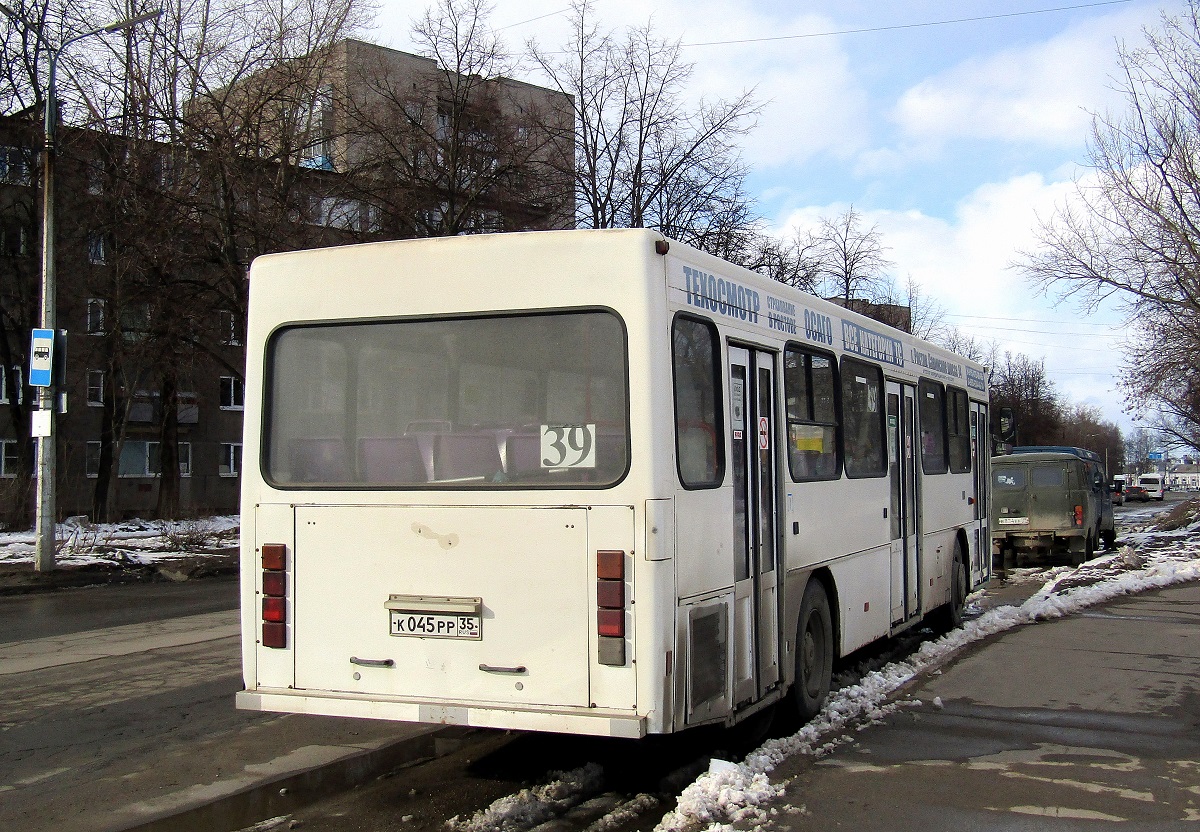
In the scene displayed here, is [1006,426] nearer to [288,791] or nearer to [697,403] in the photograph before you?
[697,403]

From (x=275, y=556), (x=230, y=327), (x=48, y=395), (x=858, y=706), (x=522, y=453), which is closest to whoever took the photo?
(x=522, y=453)

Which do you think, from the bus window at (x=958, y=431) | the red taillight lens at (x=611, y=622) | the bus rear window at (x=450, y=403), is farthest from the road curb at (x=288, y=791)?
the bus window at (x=958, y=431)

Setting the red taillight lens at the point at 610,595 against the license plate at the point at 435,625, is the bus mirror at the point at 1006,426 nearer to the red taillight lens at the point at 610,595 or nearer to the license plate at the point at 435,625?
the red taillight lens at the point at 610,595

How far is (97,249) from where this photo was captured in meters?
29.5

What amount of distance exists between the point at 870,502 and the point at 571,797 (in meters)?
3.92

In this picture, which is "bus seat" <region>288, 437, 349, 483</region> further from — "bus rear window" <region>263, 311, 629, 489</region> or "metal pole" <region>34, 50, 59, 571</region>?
"metal pole" <region>34, 50, 59, 571</region>

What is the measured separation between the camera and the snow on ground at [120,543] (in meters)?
18.2

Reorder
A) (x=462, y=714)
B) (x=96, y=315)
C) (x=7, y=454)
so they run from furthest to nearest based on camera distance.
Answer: (x=7, y=454) < (x=96, y=315) < (x=462, y=714)

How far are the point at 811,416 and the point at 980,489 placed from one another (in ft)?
21.6

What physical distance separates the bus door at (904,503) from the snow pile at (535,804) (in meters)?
4.15

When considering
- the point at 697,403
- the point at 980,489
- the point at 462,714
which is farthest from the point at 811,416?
the point at 980,489

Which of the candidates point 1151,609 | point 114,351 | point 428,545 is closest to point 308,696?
point 428,545

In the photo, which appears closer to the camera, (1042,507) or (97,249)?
(1042,507)

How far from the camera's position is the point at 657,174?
91.9ft
